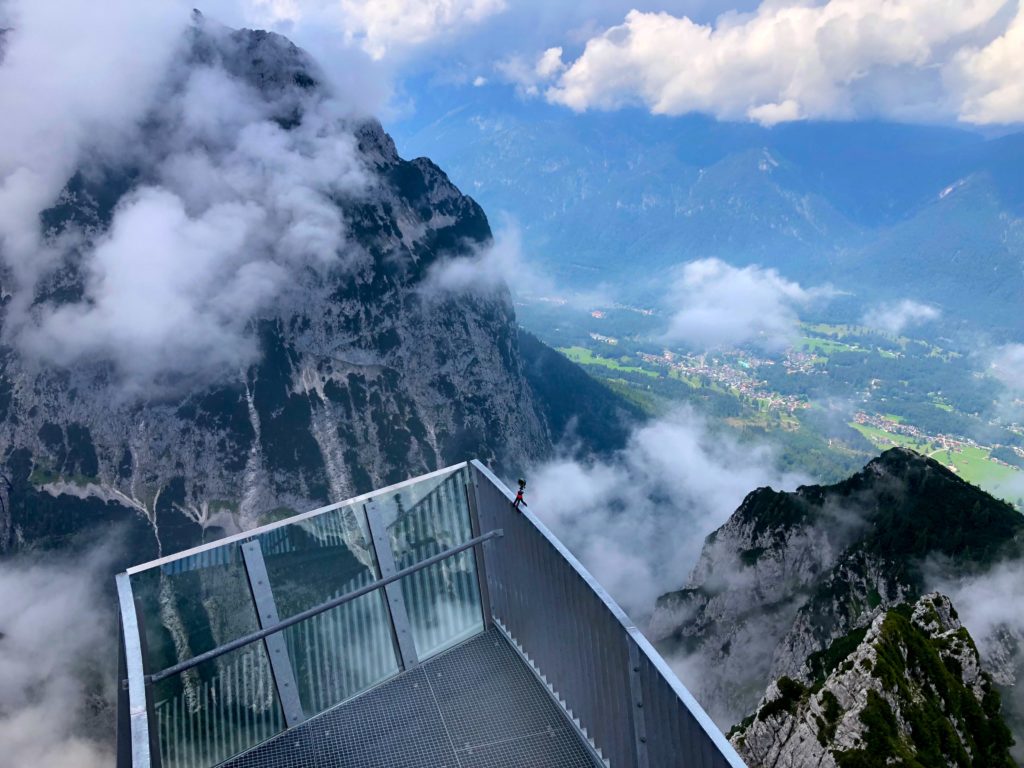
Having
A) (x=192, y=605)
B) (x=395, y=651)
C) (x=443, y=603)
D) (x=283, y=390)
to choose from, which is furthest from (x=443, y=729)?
(x=283, y=390)

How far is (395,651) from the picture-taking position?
11.2 metres

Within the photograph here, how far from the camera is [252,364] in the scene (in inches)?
5177

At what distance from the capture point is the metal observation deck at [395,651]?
8.80m

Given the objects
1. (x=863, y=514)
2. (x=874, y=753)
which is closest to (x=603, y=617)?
(x=874, y=753)

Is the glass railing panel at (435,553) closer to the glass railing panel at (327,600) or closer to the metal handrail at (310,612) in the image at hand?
the metal handrail at (310,612)

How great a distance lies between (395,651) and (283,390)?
12668cm

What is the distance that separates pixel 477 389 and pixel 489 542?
141055 millimetres

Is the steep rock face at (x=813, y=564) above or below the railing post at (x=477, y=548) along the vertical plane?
below

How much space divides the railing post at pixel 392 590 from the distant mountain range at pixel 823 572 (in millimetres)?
39785

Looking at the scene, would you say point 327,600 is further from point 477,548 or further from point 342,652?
point 477,548

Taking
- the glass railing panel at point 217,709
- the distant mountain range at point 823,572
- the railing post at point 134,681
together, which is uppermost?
the railing post at point 134,681

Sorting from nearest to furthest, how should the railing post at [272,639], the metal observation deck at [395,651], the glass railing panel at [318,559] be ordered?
the metal observation deck at [395,651], the railing post at [272,639], the glass railing panel at [318,559]

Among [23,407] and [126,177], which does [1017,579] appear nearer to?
[23,407]

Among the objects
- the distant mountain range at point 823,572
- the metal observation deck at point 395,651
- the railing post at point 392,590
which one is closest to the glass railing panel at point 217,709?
the metal observation deck at point 395,651
